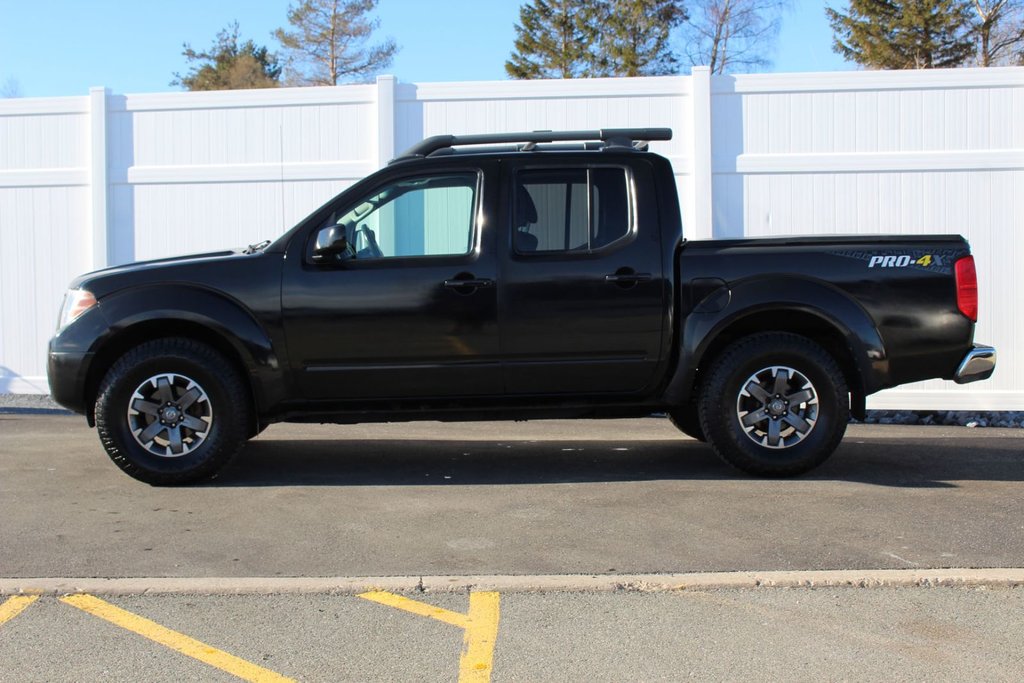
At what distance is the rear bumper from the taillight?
23 cm

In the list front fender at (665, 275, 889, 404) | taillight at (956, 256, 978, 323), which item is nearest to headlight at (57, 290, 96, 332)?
front fender at (665, 275, 889, 404)

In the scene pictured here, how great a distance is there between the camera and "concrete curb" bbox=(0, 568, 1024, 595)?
454 centimetres

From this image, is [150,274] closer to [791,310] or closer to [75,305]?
[75,305]

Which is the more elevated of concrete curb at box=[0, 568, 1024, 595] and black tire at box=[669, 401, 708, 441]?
black tire at box=[669, 401, 708, 441]

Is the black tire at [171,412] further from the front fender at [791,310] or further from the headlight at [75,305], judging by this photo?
the front fender at [791,310]

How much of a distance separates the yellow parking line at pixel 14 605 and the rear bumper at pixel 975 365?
524 cm

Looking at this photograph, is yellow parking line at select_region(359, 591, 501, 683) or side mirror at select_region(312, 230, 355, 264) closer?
yellow parking line at select_region(359, 591, 501, 683)

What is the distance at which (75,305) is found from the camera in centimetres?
657

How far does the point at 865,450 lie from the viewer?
26.1 ft

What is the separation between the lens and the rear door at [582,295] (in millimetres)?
6523

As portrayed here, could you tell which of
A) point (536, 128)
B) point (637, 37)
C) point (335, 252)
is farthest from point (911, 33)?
point (335, 252)

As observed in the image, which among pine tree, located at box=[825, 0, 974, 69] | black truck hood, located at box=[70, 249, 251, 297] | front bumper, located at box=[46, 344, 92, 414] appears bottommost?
front bumper, located at box=[46, 344, 92, 414]

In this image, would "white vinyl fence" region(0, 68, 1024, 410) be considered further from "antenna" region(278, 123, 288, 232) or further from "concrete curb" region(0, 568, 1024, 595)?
"concrete curb" region(0, 568, 1024, 595)

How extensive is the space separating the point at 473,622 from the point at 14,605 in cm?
189
